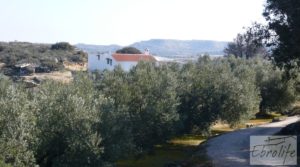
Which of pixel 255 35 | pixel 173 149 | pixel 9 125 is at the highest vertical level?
pixel 255 35

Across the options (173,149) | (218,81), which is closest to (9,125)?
(173,149)

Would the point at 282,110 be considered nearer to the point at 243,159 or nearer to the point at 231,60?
the point at 231,60

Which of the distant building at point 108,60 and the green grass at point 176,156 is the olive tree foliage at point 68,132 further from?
the distant building at point 108,60

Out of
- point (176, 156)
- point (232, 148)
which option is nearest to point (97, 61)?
point (176, 156)

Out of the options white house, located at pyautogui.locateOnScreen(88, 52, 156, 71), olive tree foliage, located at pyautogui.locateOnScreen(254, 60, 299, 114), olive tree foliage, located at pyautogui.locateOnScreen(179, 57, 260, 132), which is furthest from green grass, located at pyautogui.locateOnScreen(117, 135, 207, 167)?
white house, located at pyautogui.locateOnScreen(88, 52, 156, 71)

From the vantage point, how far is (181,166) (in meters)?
34.1

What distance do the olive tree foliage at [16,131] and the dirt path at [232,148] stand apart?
12.9m

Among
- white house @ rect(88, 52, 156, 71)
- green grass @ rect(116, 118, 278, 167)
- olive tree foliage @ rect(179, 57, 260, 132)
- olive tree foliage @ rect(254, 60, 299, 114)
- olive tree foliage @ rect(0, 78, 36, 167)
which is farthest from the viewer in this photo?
white house @ rect(88, 52, 156, 71)

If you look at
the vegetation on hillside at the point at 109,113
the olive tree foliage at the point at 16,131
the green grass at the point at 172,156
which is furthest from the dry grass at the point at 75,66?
the olive tree foliage at the point at 16,131

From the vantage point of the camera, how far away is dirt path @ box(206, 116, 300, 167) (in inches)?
1303

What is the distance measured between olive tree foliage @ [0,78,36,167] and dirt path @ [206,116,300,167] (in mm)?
12877

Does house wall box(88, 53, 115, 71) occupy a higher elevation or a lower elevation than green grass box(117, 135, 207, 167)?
higher

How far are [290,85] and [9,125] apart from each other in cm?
4868

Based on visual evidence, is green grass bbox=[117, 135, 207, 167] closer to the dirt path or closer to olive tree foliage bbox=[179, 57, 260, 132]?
the dirt path
